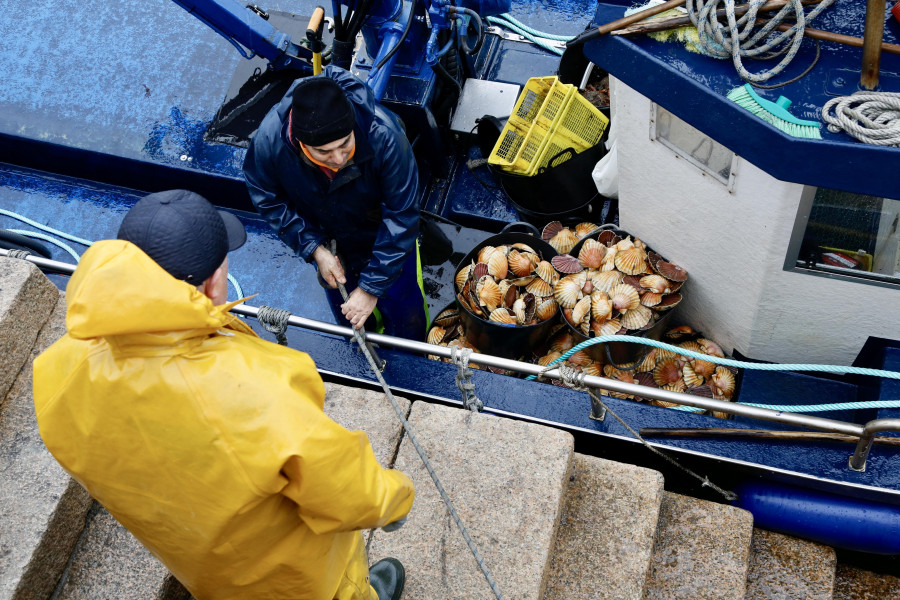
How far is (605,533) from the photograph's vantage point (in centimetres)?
287

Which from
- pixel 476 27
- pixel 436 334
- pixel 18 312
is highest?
pixel 476 27

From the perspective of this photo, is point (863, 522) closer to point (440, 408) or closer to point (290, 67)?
point (440, 408)

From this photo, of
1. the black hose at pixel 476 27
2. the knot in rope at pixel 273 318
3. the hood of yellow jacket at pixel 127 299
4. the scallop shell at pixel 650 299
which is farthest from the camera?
the black hose at pixel 476 27

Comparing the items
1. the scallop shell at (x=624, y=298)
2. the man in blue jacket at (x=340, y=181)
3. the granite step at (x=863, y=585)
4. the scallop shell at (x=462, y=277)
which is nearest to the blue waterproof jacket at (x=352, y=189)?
the man in blue jacket at (x=340, y=181)

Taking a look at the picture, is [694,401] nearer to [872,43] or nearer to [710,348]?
[710,348]

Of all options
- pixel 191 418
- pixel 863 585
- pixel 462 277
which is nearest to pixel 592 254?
pixel 462 277

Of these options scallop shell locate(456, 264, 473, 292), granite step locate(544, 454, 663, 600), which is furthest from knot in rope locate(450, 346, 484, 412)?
scallop shell locate(456, 264, 473, 292)

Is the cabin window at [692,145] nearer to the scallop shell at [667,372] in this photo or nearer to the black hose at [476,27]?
the scallop shell at [667,372]

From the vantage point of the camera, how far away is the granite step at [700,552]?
2943 millimetres

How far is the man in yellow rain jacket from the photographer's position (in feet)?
5.06

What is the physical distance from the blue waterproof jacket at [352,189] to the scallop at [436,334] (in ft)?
2.90

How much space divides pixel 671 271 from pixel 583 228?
734 mm

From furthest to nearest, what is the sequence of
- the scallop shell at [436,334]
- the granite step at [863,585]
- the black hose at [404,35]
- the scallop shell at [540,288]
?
1. the scallop shell at [436,334]
2. the black hose at [404,35]
3. the scallop shell at [540,288]
4. the granite step at [863,585]

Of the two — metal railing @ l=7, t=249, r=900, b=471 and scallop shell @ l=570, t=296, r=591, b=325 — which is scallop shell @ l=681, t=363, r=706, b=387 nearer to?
→ scallop shell @ l=570, t=296, r=591, b=325
